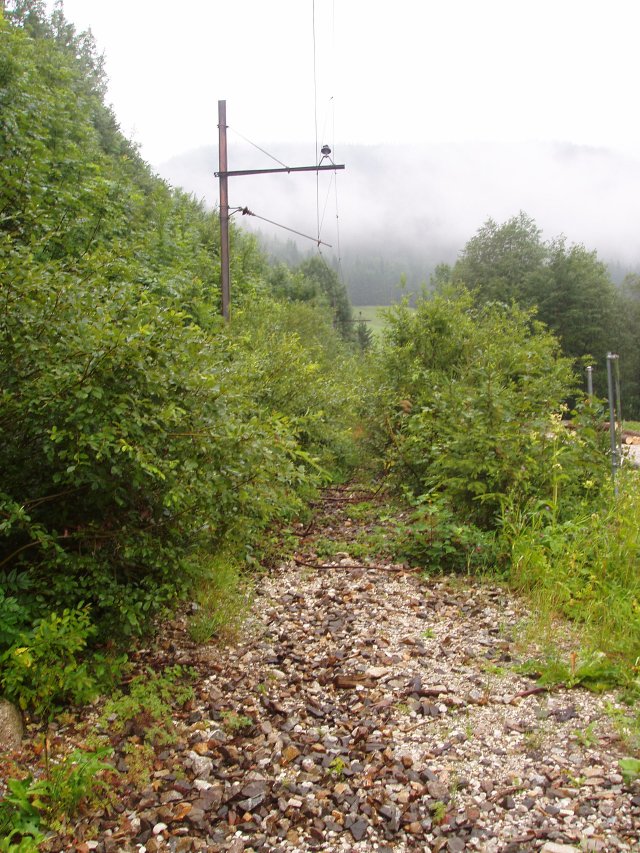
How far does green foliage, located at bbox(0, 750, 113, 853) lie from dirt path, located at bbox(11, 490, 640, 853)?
132mm

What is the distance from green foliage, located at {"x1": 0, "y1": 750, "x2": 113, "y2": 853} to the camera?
2799 millimetres

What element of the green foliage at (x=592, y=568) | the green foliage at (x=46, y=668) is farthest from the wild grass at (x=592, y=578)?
the green foliage at (x=46, y=668)

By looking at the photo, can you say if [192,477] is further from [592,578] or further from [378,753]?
[592,578]

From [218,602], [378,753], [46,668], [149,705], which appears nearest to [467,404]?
[218,602]

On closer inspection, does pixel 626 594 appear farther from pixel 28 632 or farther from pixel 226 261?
pixel 226 261

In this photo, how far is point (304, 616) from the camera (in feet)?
18.0

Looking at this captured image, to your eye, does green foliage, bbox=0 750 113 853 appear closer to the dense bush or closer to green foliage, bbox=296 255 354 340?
the dense bush

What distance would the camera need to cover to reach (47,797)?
3020mm

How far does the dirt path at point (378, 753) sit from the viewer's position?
2965mm

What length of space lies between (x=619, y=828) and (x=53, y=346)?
12.5ft

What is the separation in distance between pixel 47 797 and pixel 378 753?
1676 millimetres

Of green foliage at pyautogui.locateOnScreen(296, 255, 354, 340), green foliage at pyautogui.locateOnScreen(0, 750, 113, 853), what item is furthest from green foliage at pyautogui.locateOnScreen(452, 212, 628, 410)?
green foliage at pyautogui.locateOnScreen(0, 750, 113, 853)

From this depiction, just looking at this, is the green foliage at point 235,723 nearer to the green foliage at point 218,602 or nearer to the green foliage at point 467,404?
the green foliage at point 218,602

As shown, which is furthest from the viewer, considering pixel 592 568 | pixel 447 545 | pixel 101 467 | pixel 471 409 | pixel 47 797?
pixel 471 409
